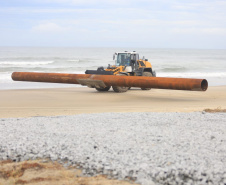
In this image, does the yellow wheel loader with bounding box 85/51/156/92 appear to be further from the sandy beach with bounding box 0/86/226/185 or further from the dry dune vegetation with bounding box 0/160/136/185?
the dry dune vegetation with bounding box 0/160/136/185

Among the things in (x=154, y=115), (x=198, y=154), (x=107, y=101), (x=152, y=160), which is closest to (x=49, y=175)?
(x=152, y=160)

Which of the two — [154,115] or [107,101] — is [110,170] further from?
[107,101]

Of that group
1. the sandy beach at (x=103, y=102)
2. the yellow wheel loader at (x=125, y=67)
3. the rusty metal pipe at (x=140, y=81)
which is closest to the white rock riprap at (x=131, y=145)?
the sandy beach at (x=103, y=102)

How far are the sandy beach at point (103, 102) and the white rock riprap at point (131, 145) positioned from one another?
292 cm

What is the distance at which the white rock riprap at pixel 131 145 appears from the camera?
16.2ft

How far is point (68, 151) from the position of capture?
5875 millimetres

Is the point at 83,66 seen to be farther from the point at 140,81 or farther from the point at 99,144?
the point at 99,144

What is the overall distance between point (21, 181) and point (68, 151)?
1.03 metres

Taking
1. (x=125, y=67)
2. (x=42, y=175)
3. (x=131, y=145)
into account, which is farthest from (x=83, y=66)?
(x=42, y=175)

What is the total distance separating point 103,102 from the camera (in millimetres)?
13492

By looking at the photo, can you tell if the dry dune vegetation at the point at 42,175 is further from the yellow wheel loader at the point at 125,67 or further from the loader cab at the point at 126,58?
the loader cab at the point at 126,58

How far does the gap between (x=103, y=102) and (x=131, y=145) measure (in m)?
7.50

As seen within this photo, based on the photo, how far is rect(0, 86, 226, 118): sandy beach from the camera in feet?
37.7

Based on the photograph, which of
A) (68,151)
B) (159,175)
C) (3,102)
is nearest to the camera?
(159,175)
